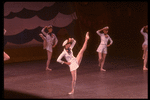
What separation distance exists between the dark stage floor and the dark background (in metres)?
4.02

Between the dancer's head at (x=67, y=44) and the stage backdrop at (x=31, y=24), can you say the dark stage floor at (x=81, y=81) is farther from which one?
the stage backdrop at (x=31, y=24)

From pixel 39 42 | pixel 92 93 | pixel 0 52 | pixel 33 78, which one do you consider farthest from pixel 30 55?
pixel 92 93

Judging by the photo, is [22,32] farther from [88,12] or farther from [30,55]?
[88,12]

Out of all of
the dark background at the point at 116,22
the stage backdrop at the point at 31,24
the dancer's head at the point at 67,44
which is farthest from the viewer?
the dark background at the point at 116,22

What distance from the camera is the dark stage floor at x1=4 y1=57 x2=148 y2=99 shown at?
6.96 meters

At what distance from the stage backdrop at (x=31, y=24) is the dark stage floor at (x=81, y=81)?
173 centimetres

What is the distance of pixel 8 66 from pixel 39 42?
2.91m

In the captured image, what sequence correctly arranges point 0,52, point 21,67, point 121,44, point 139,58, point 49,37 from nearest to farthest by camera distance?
point 0,52, point 49,37, point 21,67, point 139,58, point 121,44

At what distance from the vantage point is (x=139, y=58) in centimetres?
1312

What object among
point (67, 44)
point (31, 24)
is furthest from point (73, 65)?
point (31, 24)

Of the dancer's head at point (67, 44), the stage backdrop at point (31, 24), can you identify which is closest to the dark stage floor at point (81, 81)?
the dancer's head at point (67, 44)

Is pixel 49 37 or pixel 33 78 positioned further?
pixel 49 37

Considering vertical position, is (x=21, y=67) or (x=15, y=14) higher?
(x=15, y=14)

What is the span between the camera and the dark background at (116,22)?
15594mm
